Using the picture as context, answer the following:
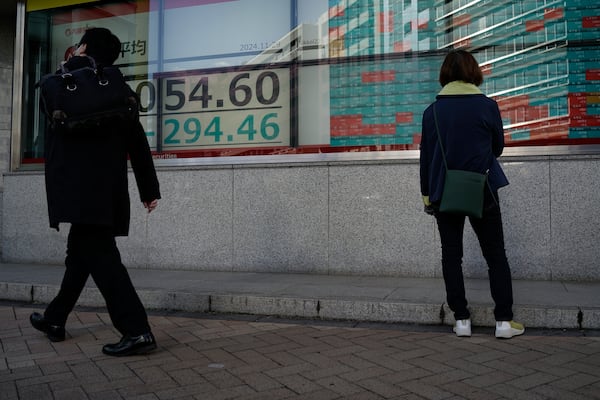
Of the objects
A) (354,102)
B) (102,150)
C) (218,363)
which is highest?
(354,102)

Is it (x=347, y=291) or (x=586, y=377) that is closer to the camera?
(x=586, y=377)

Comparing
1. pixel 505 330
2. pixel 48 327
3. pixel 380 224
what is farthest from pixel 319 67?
pixel 48 327

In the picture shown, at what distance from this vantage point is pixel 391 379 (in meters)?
2.85

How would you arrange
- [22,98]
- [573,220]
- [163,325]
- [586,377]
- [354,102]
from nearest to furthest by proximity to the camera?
[586,377] → [163,325] → [573,220] → [354,102] → [22,98]

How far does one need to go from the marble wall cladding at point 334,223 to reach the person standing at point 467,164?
5.95 feet

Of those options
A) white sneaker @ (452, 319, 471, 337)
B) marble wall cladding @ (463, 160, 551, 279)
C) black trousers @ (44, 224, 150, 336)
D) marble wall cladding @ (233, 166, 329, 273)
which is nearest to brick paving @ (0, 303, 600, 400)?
white sneaker @ (452, 319, 471, 337)

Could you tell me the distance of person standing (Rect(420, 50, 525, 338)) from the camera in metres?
3.56

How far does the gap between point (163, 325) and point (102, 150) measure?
1.52 m

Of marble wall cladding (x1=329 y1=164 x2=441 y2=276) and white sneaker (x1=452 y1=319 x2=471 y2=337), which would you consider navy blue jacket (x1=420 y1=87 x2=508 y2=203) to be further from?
marble wall cladding (x1=329 y1=164 x2=441 y2=276)

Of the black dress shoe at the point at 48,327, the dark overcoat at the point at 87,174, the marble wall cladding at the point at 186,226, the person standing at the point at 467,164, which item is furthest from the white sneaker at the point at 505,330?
the marble wall cladding at the point at 186,226

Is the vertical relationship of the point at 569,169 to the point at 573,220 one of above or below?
above

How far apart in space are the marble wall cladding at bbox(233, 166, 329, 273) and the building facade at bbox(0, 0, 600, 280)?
0.02 metres

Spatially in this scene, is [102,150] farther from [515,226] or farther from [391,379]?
[515,226]

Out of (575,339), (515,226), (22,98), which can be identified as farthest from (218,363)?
(22,98)
